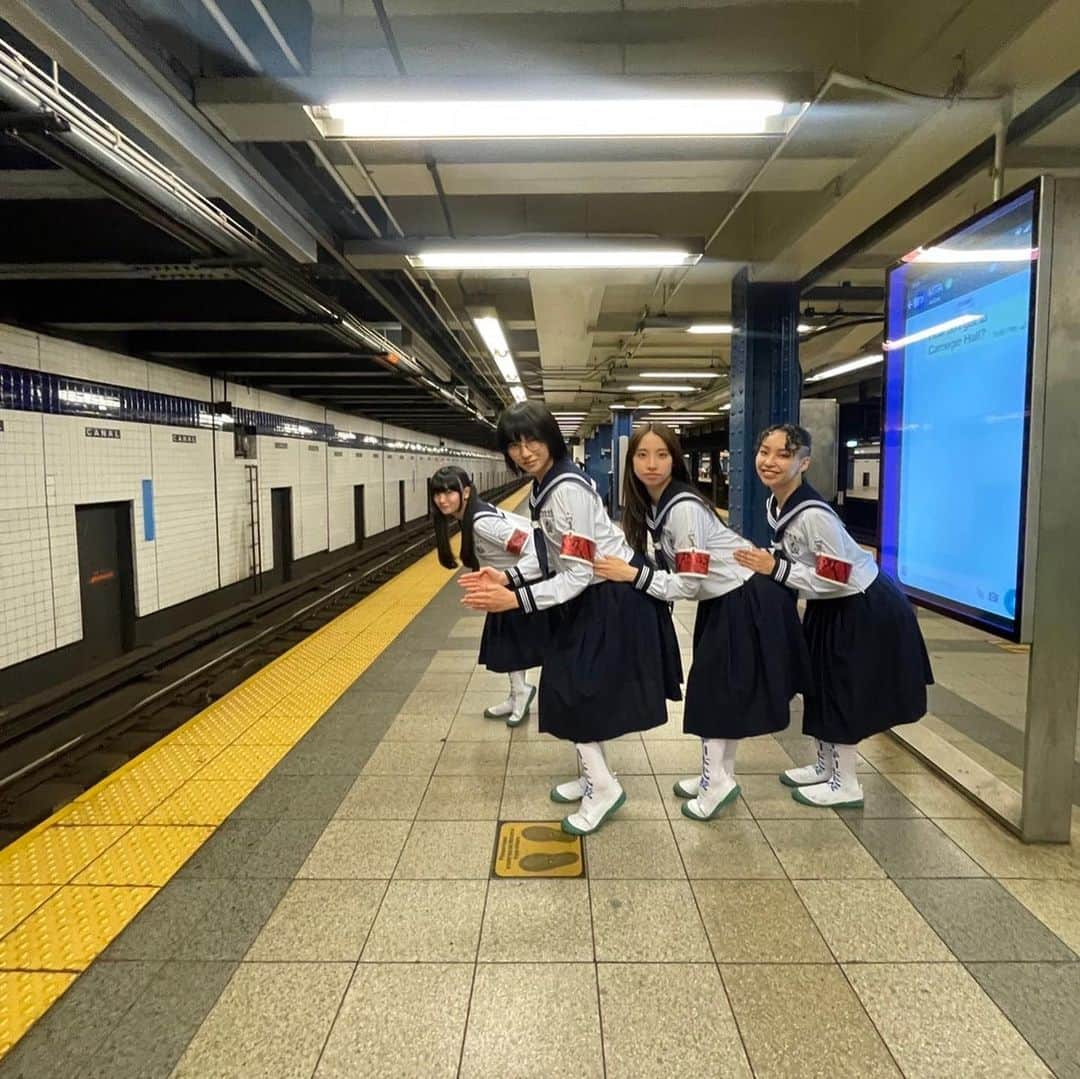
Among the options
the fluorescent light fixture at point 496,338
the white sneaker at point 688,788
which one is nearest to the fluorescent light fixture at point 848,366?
the fluorescent light fixture at point 496,338

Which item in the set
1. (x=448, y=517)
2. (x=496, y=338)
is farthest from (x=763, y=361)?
(x=448, y=517)

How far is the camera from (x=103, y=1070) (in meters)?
1.69

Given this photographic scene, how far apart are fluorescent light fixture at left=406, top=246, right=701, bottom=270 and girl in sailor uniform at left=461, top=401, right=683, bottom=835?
6.97ft

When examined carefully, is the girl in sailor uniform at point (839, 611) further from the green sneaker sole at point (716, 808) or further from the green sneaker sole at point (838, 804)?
the green sneaker sole at point (716, 808)

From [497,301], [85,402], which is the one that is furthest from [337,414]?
[85,402]

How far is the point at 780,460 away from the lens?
2.69 metres

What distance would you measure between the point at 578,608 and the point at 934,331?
2101mm

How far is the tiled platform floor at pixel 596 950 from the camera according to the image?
5.64 ft

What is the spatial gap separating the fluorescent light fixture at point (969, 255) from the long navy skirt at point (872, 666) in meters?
1.35

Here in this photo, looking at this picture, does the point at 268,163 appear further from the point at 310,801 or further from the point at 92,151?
the point at 310,801

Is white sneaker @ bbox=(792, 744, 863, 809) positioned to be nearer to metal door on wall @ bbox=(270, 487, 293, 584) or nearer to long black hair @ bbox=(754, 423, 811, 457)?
long black hair @ bbox=(754, 423, 811, 457)

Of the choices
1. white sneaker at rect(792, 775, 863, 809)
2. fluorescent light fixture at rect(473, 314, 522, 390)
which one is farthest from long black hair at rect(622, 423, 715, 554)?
fluorescent light fixture at rect(473, 314, 522, 390)

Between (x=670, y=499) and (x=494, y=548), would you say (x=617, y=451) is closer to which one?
(x=494, y=548)

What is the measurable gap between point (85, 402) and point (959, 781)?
23.3ft
